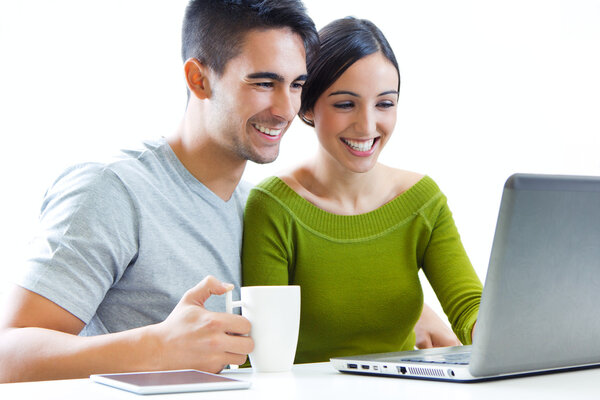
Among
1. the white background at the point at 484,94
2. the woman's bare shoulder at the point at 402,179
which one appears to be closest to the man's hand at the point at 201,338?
the woman's bare shoulder at the point at 402,179

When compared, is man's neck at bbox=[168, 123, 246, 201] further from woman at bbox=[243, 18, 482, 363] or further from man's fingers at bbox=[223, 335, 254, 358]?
man's fingers at bbox=[223, 335, 254, 358]

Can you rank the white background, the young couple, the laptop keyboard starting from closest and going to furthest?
the laptop keyboard
the young couple
the white background

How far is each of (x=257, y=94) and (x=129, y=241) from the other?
0.41 meters

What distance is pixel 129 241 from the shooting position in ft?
4.04

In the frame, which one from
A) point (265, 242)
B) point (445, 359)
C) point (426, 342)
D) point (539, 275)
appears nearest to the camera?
point (539, 275)

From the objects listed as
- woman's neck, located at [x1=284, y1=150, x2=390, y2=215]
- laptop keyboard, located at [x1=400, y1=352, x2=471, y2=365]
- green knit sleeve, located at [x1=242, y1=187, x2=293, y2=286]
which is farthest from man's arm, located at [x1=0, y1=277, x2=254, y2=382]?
woman's neck, located at [x1=284, y1=150, x2=390, y2=215]

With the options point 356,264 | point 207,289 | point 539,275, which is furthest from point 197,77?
point 539,275

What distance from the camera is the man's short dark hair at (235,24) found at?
56.3 inches

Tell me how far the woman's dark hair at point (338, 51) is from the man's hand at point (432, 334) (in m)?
0.65

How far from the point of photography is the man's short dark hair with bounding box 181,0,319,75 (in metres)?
1.43

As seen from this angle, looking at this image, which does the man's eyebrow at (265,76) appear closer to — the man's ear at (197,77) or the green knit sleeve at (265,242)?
the man's ear at (197,77)

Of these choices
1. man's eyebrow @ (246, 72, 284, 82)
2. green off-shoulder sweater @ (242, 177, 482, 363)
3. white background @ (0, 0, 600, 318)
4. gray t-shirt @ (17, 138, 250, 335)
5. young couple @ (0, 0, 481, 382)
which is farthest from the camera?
white background @ (0, 0, 600, 318)

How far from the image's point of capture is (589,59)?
3.10 metres

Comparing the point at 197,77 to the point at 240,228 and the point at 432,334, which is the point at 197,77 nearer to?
the point at 240,228
